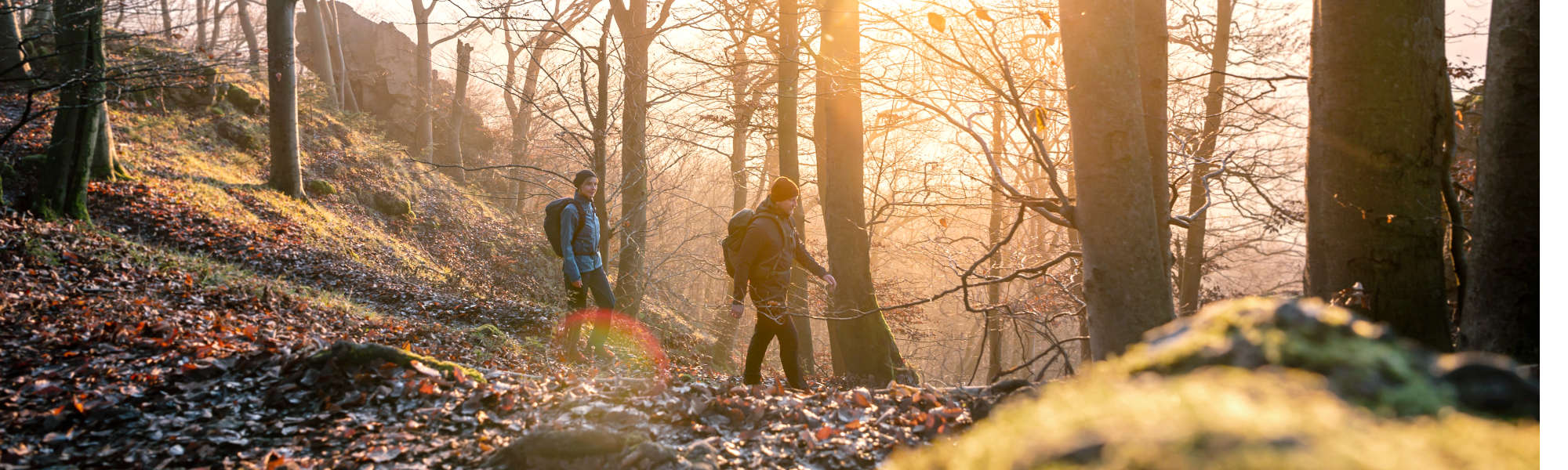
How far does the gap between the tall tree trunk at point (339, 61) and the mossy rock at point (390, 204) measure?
29.8 ft

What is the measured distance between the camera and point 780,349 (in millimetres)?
5793

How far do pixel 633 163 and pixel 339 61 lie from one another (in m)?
21.4

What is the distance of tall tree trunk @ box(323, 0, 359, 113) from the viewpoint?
25.0 m

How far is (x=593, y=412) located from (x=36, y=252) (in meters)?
7.23

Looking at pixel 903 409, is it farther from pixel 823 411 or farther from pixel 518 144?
pixel 518 144

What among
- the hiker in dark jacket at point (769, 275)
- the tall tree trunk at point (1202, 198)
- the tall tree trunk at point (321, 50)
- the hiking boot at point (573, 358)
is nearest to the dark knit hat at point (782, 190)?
the hiker in dark jacket at point (769, 275)

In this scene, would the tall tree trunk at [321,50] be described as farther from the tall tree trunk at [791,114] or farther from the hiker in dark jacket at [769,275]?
the hiker in dark jacket at [769,275]

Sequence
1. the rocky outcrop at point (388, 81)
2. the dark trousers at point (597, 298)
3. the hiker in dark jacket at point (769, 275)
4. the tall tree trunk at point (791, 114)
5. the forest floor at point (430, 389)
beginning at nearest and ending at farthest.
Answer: the forest floor at point (430, 389), the hiker in dark jacket at point (769, 275), the dark trousers at point (597, 298), the tall tree trunk at point (791, 114), the rocky outcrop at point (388, 81)

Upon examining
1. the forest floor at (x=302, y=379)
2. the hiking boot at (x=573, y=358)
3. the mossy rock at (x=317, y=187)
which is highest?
the mossy rock at (x=317, y=187)

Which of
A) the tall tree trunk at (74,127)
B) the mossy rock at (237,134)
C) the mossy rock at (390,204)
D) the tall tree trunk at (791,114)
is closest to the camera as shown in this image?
the tall tree trunk at (791,114)

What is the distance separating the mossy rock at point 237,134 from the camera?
53.5ft

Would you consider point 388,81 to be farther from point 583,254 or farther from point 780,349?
point 780,349

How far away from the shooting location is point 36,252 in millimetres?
7285

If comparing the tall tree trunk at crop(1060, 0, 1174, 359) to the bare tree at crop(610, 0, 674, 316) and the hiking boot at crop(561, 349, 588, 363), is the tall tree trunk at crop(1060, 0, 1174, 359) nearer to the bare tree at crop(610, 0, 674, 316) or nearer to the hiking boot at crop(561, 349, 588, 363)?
the hiking boot at crop(561, 349, 588, 363)
